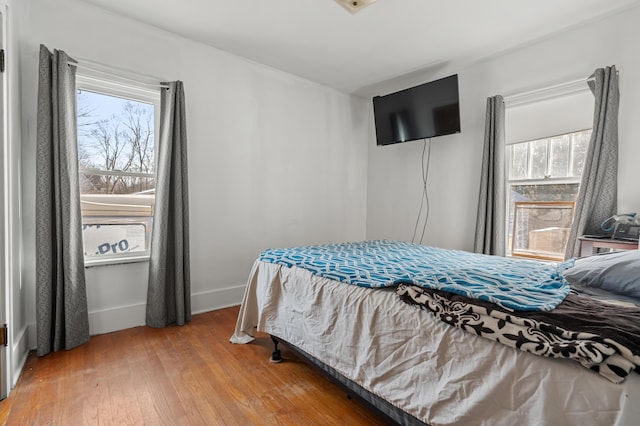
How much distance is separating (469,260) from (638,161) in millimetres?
1575

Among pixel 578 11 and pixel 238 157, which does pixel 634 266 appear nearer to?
pixel 578 11

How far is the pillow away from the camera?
1.28m

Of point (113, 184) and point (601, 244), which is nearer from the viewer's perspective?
point (601, 244)

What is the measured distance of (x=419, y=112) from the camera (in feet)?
11.0

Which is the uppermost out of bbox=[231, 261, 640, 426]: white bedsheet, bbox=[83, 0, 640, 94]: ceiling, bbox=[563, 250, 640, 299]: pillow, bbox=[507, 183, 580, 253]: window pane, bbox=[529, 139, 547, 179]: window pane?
bbox=[83, 0, 640, 94]: ceiling

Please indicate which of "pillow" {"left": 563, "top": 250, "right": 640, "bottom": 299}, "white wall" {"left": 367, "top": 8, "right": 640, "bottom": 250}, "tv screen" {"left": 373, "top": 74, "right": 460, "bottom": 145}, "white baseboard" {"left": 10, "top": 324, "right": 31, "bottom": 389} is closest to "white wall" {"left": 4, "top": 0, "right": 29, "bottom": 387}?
"white baseboard" {"left": 10, "top": 324, "right": 31, "bottom": 389}

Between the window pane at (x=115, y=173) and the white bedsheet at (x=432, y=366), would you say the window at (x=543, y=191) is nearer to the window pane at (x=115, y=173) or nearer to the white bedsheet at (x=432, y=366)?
the white bedsheet at (x=432, y=366)

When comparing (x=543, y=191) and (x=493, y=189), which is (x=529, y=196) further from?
(x=493, y=189)

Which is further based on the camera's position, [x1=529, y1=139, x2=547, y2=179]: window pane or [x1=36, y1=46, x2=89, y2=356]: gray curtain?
[x1=529, y1=139, x2=547, y2=179]: window pane

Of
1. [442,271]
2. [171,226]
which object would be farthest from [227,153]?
[442,271]

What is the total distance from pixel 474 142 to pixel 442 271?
227 cm

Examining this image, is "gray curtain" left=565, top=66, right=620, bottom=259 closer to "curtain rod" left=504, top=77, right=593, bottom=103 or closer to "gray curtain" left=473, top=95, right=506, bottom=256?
"curtain rod" left=504, top=77, right=593, bottom=103

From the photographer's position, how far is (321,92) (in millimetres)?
3914

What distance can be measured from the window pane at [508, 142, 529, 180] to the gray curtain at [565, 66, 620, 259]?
1.89 feet
